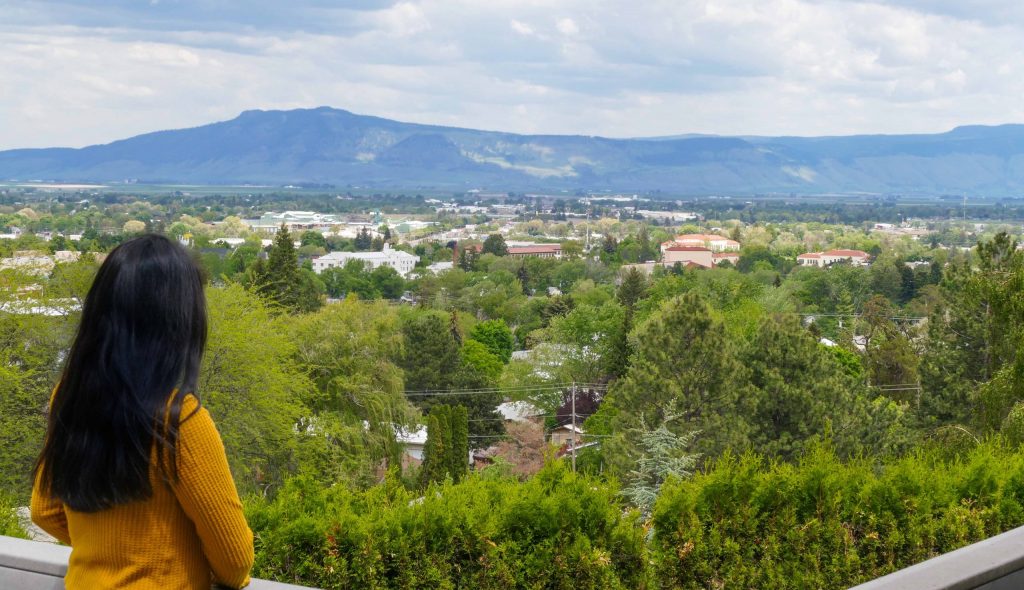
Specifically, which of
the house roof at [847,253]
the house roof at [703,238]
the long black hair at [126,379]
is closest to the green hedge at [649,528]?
the long black hair at [126,379]

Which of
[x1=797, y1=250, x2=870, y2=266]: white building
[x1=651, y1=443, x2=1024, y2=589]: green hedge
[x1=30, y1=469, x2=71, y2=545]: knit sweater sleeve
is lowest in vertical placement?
[x1=797, y1=250, x2=870, y2=266]: white building

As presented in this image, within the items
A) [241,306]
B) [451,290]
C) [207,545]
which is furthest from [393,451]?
[451,290]

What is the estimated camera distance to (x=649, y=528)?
519 cm

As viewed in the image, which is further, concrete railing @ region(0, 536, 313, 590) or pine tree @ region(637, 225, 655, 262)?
pine tree @ region(637, 225, 655, 262)

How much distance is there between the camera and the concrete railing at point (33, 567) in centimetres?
279

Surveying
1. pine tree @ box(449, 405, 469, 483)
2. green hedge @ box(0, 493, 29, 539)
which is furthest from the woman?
pine tree @ box(449, 405, 469, 483)

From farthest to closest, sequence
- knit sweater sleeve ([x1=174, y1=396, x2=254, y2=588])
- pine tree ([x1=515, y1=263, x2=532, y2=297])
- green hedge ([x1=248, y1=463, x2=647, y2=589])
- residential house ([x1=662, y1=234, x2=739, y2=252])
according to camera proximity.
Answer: residential house ([x1=662, y1=234, x2=739, y2=252]) < pine tree ([x1=515, y1=263, x2=532, y2=297]) < green hedge ([x1=248, y1=463, x2=647, y2=589]) < knit sweater sleeve ([x1=174, y1=396, x2=254, y2=588])

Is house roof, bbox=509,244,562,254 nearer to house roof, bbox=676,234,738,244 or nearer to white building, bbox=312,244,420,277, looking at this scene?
white building, bbox=312,244,420,277

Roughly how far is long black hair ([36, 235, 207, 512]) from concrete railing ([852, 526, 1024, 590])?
5.84ft

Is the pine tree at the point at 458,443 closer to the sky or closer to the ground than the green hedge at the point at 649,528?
closer to the ground

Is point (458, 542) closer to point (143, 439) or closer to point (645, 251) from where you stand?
point (143, 439)

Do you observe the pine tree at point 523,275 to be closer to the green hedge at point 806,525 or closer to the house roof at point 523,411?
the house roof at point 523,411

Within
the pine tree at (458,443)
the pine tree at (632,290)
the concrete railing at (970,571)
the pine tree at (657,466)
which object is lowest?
the pine tree at (632,290)

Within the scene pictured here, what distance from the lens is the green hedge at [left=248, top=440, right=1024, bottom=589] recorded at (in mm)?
4531
